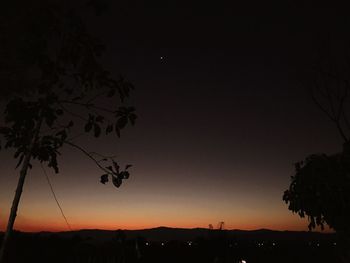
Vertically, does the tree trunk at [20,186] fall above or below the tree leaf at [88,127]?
below

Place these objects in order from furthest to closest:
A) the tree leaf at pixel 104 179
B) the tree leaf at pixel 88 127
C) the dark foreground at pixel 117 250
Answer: the dark foreground at pixel 117 250 → the tree leaf at pixel 104 179 → the tree leaf at pixel 88 127

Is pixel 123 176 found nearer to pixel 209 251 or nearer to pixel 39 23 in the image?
pixel 39 23

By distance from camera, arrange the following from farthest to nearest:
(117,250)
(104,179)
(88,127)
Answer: (117,250)
(104,179)
(88,127)

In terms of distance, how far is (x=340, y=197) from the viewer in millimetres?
11344

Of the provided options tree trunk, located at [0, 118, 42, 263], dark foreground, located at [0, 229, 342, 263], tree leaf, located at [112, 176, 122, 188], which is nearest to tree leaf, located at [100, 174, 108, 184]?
tree leaf, located at [112, 176, 122, 188]

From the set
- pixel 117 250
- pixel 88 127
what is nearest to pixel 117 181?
pixel 88 127

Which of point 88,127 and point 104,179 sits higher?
point 88,127

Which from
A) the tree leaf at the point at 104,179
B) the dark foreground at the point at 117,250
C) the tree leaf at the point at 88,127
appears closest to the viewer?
the tree leaf at the point at 88,127

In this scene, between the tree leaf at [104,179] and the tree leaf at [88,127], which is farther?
the tree leaf at [104,179]

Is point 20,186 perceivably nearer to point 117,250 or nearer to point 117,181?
point 117,181

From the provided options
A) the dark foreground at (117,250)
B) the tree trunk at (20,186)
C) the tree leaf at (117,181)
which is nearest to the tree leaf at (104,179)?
the tree leaf at (117,181)

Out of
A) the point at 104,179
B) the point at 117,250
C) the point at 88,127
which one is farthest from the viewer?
the point at 117,250

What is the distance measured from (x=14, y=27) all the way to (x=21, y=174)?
2.01 meters

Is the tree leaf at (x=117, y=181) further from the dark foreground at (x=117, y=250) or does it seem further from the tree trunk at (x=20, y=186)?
the dark foreground at (x=117, y=250)
